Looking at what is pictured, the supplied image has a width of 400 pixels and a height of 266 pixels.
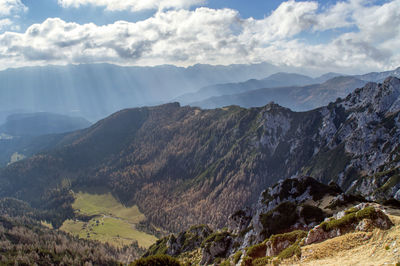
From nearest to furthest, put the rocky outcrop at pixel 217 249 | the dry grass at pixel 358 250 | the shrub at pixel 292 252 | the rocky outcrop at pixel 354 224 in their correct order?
1. the dry grass at pixel 358 250
2. the rocky outcrop at pixel 354 224
3. the shrub at pixel 292 252
4. the rocky outcrop at pixel 217 249

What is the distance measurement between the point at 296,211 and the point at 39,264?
203859 millimetres

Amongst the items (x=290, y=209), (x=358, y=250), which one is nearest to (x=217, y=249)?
(x=290, y=209)

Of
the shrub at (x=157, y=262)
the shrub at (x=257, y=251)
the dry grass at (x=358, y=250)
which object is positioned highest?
the dry grass at (x=358, y=250)

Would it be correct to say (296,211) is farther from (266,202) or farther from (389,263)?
(389,263)

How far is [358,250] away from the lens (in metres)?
31.6

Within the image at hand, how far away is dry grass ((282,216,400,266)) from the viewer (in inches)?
1123

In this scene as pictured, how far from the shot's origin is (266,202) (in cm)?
11444

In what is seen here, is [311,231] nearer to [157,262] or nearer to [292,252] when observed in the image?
[292,252]

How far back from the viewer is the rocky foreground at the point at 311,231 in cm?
3183

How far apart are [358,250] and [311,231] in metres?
9.45

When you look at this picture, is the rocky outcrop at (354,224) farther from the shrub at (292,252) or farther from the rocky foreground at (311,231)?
the shrub at (292,252)

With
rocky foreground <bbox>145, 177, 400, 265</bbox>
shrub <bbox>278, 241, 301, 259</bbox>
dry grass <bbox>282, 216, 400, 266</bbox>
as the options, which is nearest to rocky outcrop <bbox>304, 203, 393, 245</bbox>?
rocky foreground <bbox>145, 177, 400, 265</bbox>

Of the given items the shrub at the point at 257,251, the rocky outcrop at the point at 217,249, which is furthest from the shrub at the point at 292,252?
the rocky outcrop at the point at 217,249

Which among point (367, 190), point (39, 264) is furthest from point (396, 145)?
point (39, 264)
